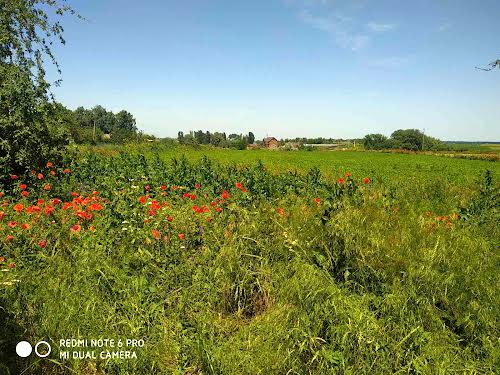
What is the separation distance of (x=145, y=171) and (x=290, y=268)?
5.94 m

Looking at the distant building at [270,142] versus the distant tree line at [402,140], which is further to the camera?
the distant building at [270,142]

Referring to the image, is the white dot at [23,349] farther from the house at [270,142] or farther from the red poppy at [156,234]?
the house at [270,142]

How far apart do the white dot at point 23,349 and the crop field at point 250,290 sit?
60 millimetres

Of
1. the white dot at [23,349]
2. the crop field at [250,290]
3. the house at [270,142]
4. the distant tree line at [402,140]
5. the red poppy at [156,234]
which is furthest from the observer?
the house at [270,142]

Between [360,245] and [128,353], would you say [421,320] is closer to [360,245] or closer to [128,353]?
[360,245]

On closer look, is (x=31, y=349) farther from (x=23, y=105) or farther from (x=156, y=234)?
(x=23, y=105)

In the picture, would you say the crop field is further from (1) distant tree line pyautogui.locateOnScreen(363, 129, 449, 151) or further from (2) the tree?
(1) distant tree line pyautogui.locateOnScreen(363, 129, 449, 151)

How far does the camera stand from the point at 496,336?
9.00 feet

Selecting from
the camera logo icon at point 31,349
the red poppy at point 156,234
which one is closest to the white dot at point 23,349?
the camera logo icon at point 31,349

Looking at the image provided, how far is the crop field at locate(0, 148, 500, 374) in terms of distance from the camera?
8.30 feet

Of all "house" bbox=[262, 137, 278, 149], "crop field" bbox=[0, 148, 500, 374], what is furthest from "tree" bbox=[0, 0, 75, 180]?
"house" bbox=[262, 137, 278, 149]

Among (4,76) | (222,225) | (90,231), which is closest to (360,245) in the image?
(222,225)

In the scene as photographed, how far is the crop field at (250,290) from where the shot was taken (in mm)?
2529

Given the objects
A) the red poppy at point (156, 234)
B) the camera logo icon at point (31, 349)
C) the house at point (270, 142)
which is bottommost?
the camera logo icon at point (31, 349)
